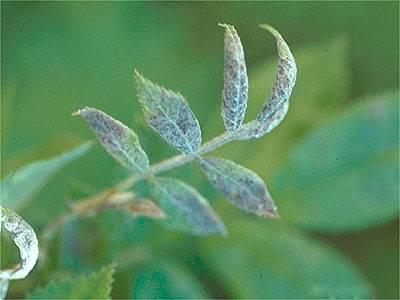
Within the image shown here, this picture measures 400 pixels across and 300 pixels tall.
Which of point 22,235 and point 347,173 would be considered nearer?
point 22,235

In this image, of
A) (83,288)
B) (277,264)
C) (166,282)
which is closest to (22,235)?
(83,288)

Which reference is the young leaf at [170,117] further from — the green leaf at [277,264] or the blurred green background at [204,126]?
the green leaf at [277,264]

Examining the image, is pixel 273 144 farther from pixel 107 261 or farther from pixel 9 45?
pixel 9 45

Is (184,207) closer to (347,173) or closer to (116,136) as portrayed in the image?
(116,136)

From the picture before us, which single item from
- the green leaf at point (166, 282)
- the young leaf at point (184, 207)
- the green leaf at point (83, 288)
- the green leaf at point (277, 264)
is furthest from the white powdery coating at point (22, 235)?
the green leaf at point (277, 264)

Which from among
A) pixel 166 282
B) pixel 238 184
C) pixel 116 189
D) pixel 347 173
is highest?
pixel 347 173

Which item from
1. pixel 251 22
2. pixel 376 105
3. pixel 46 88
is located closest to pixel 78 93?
pixel 46 88
